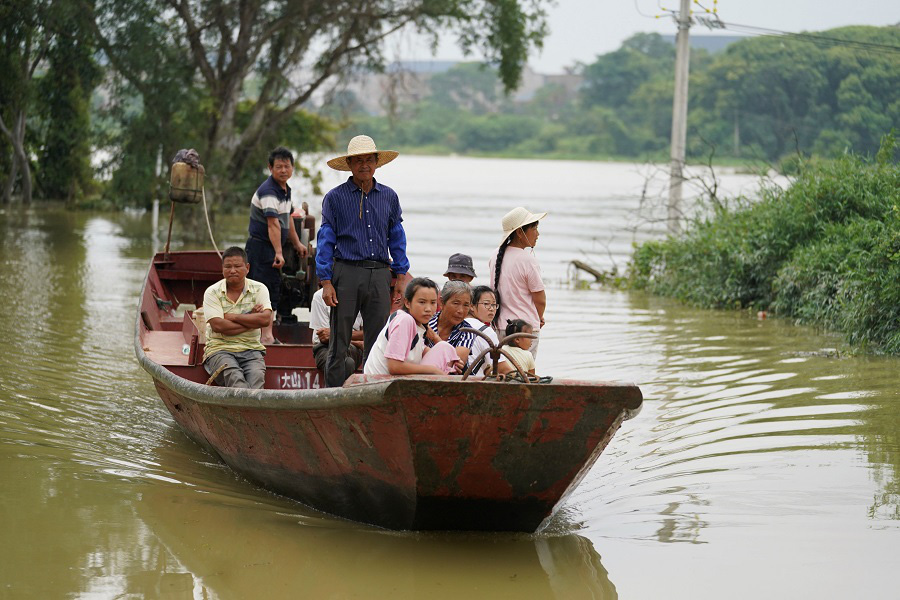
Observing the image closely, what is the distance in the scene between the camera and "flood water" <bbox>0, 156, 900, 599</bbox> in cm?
494

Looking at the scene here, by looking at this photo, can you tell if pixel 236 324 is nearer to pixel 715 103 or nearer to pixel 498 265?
pixel 498 265

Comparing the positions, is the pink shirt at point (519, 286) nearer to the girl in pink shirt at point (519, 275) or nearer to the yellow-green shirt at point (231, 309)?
the girl in pink shirt at point (519, 275)

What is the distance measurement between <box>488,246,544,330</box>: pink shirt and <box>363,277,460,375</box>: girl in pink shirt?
105cm

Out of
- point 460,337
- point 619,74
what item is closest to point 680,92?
point 460,337

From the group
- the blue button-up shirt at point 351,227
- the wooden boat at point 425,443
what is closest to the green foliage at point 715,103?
the blue button-up shirt at point 351,227

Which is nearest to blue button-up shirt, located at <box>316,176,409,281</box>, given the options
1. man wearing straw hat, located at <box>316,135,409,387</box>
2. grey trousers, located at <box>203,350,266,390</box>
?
man wearing straw hat, located at <box>316,135,409,387</box>

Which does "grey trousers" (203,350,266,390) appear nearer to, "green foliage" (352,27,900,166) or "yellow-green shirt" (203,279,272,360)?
"yellow-green shirt" (203,279,272,360)

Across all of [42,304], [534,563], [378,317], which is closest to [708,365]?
[378,317]

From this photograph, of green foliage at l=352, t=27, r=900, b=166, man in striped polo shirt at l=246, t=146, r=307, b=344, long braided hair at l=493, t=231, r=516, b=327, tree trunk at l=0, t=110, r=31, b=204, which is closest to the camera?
long braided hair at l=493, t=231, r=516, b=327

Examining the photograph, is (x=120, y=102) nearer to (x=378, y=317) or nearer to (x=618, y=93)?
(x=378, y=317)

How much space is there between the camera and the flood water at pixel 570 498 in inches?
195

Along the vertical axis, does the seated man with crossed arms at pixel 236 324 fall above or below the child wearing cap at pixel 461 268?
below

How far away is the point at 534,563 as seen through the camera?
5180mm

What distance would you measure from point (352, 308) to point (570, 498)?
63.6 inches
